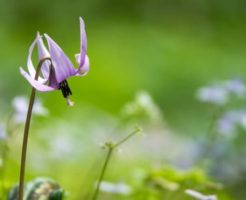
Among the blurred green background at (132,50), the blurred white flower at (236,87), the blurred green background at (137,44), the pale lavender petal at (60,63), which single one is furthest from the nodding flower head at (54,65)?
the blurred green background at (137,44)

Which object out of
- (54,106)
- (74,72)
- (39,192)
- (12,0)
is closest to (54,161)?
(39,192)

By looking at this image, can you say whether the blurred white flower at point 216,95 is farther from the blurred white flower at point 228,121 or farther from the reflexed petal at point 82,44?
the reflexed petal at point 82,44

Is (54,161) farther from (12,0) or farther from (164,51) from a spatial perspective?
(12,0)

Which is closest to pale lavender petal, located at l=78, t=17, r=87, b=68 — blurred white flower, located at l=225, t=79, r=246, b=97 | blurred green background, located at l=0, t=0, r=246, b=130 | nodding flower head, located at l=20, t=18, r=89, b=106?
nodding flower head, located at l=20, t=18, r=89, b=106

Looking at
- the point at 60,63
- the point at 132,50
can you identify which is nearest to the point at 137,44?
the point at 132,50

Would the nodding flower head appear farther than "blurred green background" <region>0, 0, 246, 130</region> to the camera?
No

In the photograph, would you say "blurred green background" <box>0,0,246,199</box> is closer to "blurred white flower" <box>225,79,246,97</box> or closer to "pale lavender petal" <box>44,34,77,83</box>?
"blurred white flower" <box>225,79,246,97</box>

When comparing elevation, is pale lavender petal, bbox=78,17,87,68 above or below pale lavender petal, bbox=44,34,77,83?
above
